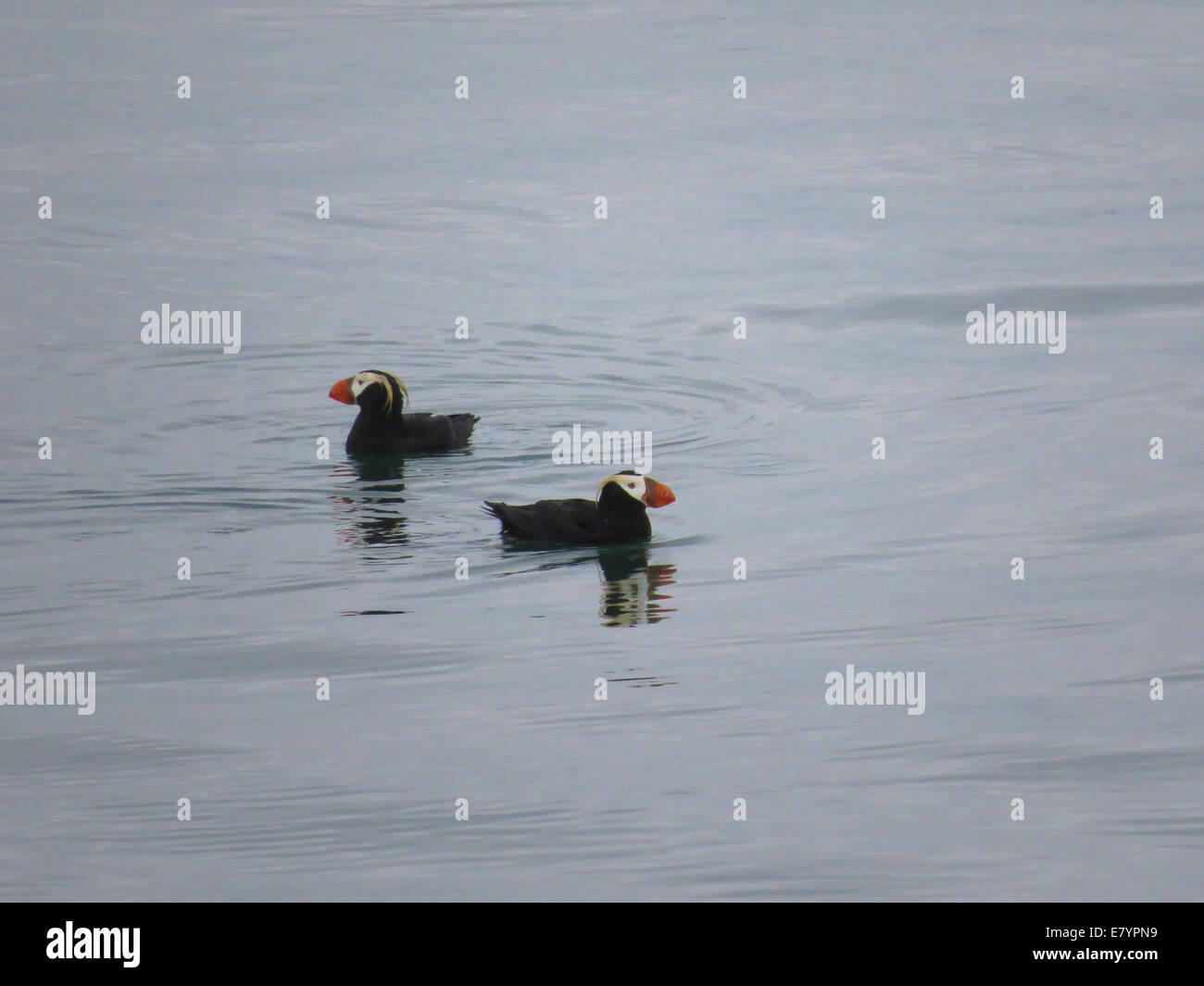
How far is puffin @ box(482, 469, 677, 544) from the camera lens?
41.9 ft

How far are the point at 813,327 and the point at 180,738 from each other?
11985mm

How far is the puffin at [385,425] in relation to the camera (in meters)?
15.2

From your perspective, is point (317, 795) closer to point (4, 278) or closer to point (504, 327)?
point (504, 327)

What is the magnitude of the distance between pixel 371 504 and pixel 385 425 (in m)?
1.44

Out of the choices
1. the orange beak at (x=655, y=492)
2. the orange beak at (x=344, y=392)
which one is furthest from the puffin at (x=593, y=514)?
the orange beak at (x=344, y=392)

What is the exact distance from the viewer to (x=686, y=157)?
30406 mm

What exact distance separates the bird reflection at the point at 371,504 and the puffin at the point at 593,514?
2.90 feet

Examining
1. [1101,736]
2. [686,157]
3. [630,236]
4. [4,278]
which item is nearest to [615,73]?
[686,157]

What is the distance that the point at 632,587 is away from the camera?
1229cm

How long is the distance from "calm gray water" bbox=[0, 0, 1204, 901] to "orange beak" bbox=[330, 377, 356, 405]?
722 millimetres

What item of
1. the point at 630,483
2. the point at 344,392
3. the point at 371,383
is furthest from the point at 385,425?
the point at 630,483

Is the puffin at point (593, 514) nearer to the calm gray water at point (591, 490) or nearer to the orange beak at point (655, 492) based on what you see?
the orange beak at point (655, 492)

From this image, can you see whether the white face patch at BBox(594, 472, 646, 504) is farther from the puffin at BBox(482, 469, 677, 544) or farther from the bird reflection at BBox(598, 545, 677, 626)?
the bird reflection at BBox(598, 545, 677, 626)

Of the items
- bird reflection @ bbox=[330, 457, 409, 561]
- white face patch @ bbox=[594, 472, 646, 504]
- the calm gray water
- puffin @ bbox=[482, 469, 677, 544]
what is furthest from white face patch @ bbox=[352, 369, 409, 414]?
white face patch @ bbox=[594, 472, 646, 504]
